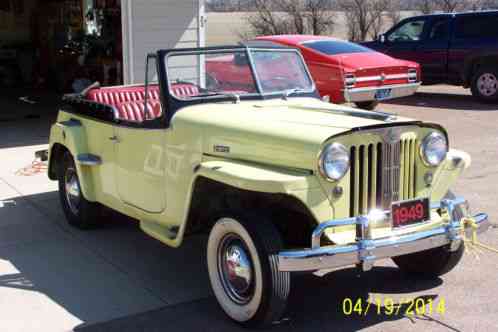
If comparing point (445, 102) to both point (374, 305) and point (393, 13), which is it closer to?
point (374, 305)

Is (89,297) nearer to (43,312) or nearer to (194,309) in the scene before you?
(43,312)

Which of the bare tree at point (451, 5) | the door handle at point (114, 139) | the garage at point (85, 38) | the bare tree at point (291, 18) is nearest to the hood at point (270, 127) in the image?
the door handle at point (114, 139)

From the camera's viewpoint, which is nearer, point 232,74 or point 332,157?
point 332,157

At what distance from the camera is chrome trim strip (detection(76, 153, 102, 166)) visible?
6184 mm

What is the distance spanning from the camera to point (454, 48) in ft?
49.2

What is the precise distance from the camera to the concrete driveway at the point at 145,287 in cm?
459

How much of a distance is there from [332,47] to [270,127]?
348 inches


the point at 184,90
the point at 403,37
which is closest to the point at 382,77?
the point at 403,37

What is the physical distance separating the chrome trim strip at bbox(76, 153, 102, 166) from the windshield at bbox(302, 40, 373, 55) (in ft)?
23.9

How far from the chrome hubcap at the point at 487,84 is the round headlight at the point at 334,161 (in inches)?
434

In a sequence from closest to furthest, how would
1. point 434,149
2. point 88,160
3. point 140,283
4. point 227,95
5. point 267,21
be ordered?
point 434,149 → point 140,283 → point 227,95 → point 88,160 → point 267,21

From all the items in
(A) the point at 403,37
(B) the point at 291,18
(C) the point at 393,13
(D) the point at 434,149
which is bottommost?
(D) the point at 434,149

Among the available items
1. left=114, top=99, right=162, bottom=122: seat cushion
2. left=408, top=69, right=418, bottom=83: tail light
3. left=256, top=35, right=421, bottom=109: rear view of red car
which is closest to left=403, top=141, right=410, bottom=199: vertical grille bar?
left=114, top=99, right=162, bottom=122: seat cushion
